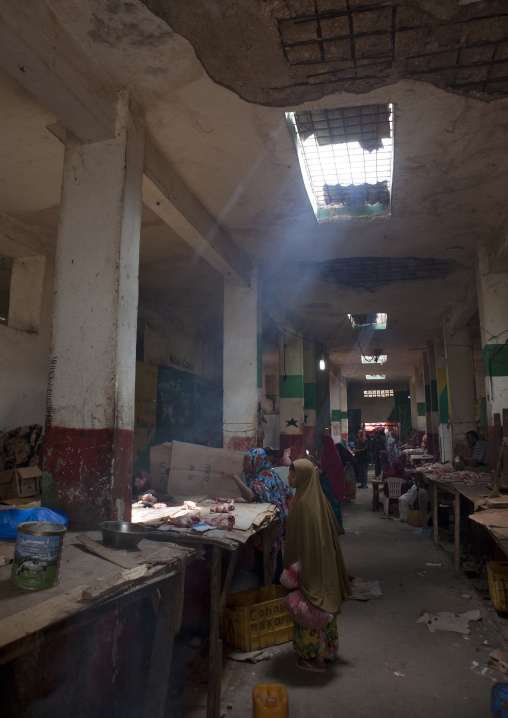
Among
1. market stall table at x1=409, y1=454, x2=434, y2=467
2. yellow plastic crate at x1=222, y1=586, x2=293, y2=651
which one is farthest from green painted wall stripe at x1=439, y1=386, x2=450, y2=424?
yellow plastic crate at x1=222, y1=586, x2=293, y2=651

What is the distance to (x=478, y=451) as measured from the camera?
9.68 m

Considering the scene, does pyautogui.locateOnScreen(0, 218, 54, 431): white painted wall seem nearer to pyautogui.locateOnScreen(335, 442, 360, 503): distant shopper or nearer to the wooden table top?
the wooden table top

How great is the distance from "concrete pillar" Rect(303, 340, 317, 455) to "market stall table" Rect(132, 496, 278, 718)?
9.06m

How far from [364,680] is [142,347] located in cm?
809

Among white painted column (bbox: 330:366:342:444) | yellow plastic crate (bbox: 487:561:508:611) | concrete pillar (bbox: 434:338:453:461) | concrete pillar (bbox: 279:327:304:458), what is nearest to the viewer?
yellow plastic crate (bbox: 487:561:508:611)

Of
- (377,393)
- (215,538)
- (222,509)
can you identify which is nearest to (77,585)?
(215,538)

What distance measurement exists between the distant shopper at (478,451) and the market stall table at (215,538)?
20.1 feet

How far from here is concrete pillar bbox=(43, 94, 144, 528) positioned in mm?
3533

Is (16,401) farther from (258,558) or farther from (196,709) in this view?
(196,709)

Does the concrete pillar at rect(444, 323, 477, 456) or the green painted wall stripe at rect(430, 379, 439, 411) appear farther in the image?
the green painted wall stripe at rect(430, 379, 439, 411)

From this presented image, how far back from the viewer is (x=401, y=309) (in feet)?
39.1

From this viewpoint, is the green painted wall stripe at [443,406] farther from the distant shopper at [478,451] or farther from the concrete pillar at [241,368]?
the concrete pillar at [241,368]

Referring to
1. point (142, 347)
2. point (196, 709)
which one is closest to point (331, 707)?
point (196, 709)

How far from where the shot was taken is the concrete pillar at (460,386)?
35.8 ft
